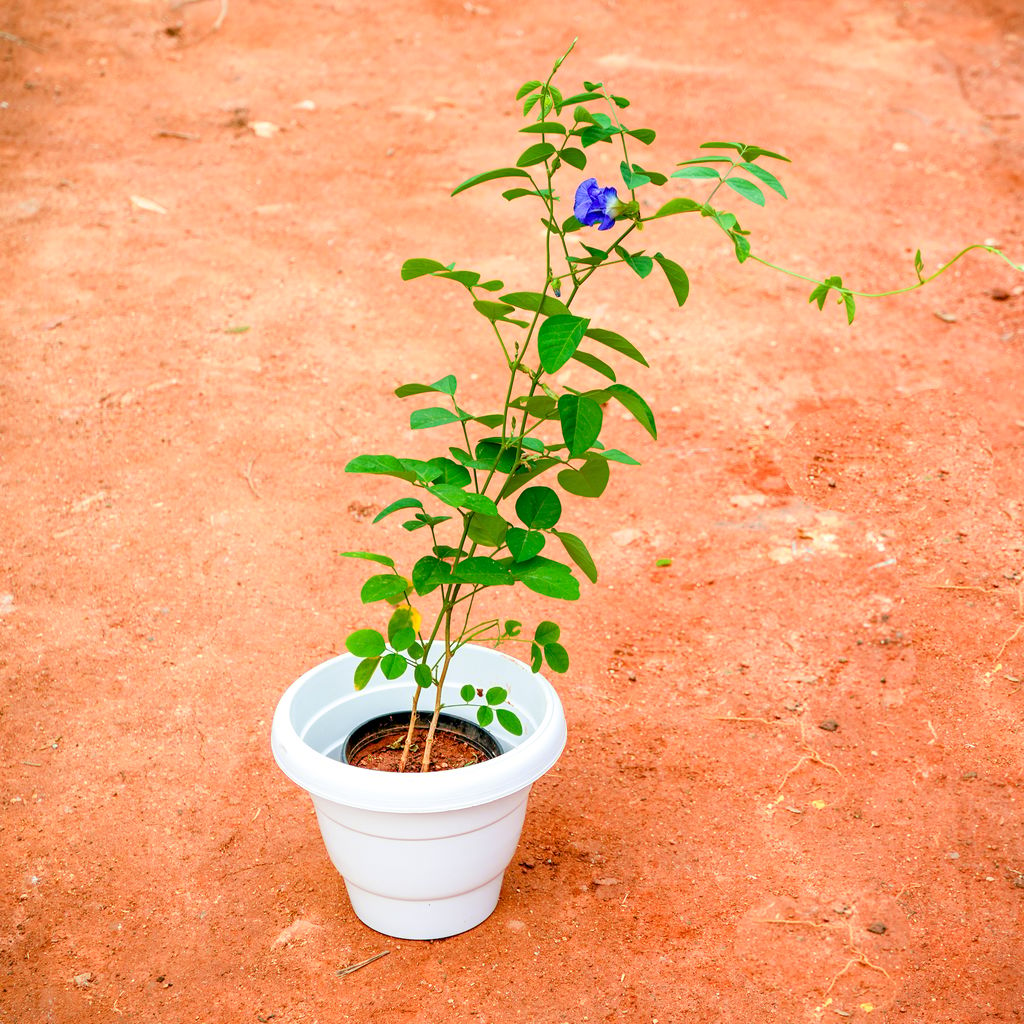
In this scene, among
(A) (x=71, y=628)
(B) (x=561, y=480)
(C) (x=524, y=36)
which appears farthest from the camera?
(C) (x=524, y=36)

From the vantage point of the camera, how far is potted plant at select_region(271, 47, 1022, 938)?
1456 millimetres

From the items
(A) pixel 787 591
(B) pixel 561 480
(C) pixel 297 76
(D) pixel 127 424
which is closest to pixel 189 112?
(C) pixel 297 76

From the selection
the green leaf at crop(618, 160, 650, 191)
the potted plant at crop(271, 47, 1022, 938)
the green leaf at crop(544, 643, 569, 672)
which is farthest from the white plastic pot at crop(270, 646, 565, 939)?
the green leaf at crop(618, 160, 650, 191)

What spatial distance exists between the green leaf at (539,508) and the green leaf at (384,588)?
0.68 feet

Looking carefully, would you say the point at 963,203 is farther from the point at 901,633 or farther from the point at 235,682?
the point at 235,682

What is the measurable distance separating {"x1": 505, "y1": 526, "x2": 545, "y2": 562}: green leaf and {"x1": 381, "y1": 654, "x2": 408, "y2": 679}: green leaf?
0.26 meters

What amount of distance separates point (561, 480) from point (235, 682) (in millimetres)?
1210

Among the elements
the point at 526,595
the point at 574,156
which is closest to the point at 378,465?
the point at 574,156

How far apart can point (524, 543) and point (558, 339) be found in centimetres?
31

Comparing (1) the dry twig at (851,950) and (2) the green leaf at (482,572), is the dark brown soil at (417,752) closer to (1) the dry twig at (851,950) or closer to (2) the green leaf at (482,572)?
(2) the green leaf at (482,572)

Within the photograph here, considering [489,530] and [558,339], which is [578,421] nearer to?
[558,339]

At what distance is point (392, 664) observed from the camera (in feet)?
5.49

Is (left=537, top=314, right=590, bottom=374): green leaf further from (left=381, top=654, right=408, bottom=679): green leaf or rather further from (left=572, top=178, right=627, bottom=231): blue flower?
(left=381, top=654, right=408, bottom=679): green leaf

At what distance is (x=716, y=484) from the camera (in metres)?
3.16
